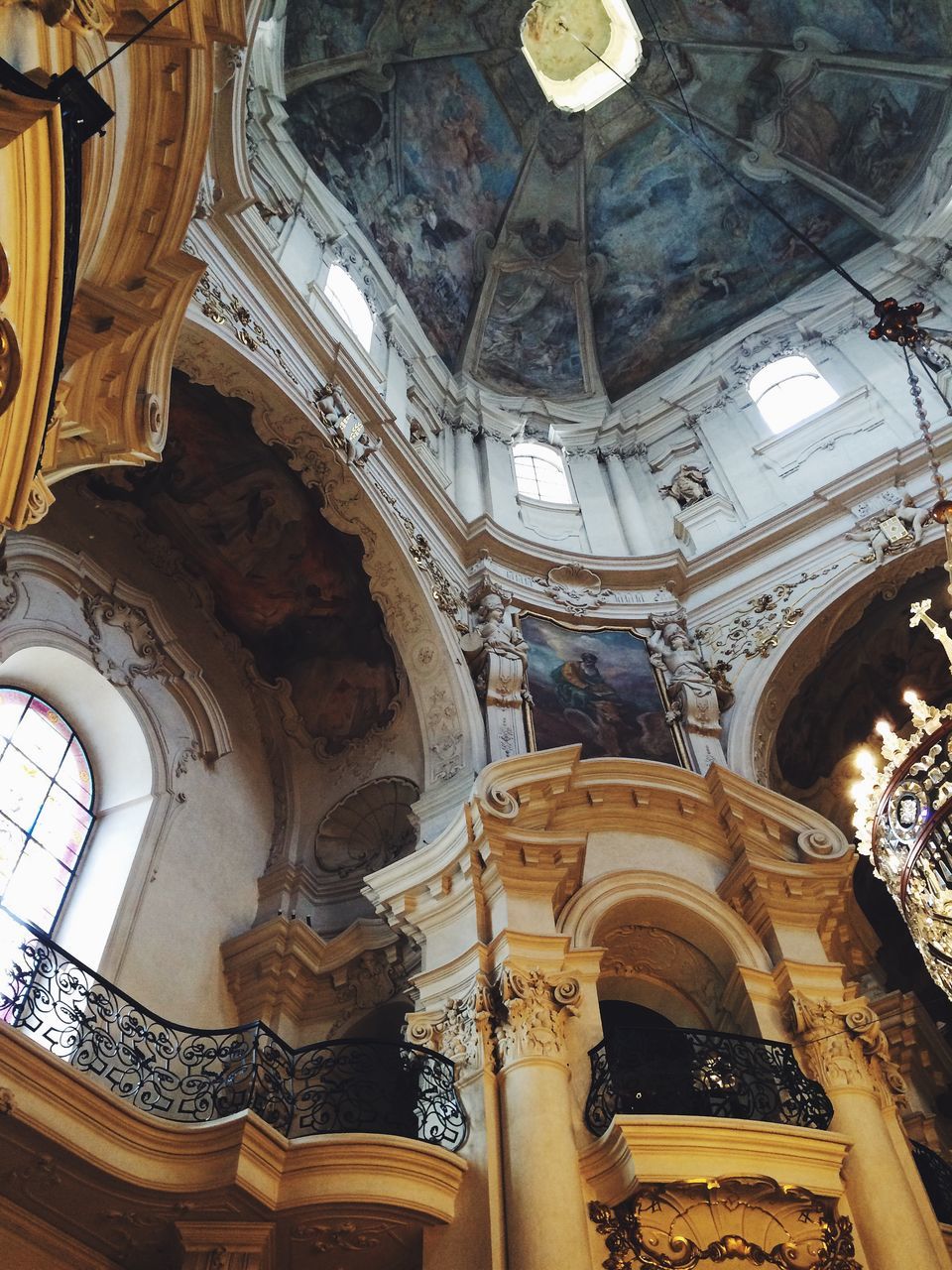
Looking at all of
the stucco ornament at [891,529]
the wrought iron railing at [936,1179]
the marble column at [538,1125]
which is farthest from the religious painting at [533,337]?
the wrought iron railing at [936,1179]

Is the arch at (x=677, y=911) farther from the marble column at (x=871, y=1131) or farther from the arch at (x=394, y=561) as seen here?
the arch at (x=394, y=561)

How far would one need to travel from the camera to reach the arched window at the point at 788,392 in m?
14.6

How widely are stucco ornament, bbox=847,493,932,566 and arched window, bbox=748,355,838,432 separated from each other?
2.97 m

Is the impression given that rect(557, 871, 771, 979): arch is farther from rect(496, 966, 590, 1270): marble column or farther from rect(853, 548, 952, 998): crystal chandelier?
rect(853, 548, 952, 998): crystal chandelier

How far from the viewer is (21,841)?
334 inches

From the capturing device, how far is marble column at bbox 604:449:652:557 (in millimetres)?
13945

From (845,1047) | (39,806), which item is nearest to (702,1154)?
(845,1047)

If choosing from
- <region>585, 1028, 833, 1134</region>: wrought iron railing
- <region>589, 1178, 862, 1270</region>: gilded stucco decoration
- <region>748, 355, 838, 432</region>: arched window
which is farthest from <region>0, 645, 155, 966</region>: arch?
<region>748, 355, 838, 432</region>: arched window

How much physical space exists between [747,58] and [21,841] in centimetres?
1653

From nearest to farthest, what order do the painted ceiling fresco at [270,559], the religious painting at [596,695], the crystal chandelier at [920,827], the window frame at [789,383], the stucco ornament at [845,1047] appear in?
the crystal chandelier at [920,827], the stucco ornament at [845,1047], the painted ceiling fresco at [270,559], the religious painting at [596,695], the window frame at [789,383]

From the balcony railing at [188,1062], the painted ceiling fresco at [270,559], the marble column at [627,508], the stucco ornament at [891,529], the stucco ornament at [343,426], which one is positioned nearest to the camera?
the balcony railing at [188,1062]

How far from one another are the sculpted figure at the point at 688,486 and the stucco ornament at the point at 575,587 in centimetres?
252

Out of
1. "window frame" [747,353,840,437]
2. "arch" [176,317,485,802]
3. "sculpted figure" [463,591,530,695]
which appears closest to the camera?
"arch" [176,317,485,802]

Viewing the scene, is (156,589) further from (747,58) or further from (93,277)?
(747,58)
